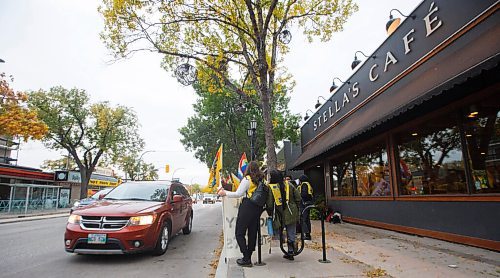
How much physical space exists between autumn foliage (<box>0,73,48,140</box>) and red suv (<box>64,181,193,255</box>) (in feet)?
56.0

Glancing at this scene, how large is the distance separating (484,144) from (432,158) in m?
1.60

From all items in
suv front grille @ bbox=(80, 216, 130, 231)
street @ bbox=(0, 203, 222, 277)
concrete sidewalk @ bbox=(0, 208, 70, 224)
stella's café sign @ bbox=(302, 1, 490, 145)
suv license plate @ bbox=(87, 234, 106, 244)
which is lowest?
concrete sidewalk @ bbox=(0, 208, 70, 224)

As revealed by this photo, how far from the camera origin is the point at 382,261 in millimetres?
5336

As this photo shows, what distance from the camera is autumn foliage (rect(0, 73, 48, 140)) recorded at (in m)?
19.2

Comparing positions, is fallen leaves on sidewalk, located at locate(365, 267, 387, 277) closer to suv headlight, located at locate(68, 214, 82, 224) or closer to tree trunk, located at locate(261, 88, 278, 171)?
tree trunk, located at locate(261, 88, 278, 171)

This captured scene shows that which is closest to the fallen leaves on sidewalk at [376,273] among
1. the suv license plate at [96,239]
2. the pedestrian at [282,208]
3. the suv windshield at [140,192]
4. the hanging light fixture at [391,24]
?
the pedestrian at [282,208]

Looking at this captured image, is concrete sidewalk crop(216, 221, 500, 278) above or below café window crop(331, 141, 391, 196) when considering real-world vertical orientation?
below

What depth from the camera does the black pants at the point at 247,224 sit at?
514 cm

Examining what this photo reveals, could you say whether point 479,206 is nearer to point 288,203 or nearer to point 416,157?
point 416,157

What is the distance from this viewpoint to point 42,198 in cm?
2855

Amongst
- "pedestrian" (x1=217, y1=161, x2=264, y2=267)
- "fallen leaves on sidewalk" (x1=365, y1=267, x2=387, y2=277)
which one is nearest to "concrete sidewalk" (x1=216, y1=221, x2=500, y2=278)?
"fallen leaves on sidewalk" (x1=365, y1=267, x2=387, y2=277)

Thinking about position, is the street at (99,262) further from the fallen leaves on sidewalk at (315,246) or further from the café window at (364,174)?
the café window at (364,174)

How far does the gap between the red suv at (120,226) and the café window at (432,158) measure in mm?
6552

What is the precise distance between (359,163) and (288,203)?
280 inches
